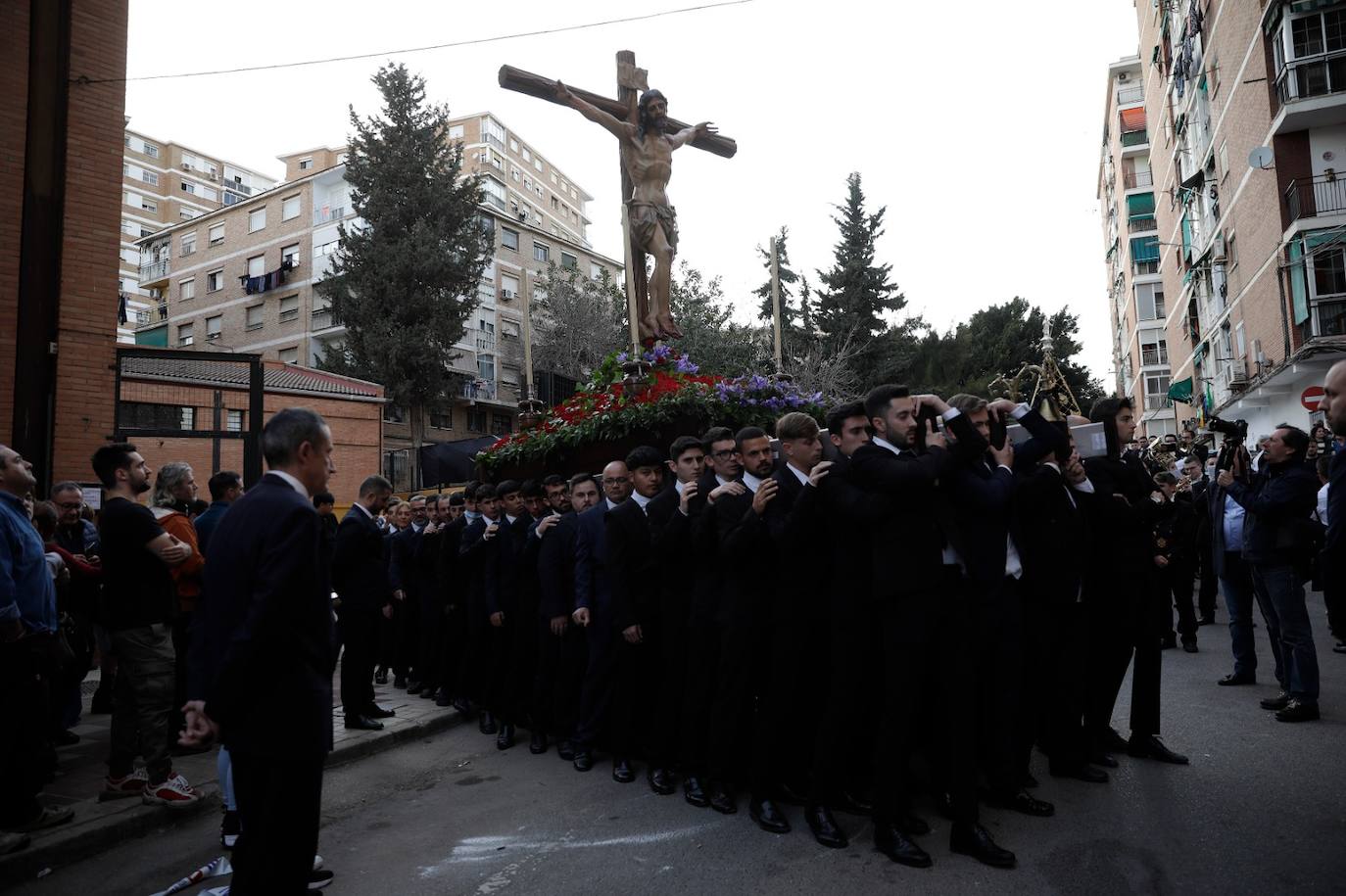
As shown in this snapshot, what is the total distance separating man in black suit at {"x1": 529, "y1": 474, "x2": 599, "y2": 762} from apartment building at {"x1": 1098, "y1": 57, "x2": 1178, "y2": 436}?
50.3 metres

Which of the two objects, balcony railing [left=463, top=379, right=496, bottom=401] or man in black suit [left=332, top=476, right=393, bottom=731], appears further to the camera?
balcony railing [left=463, top=379, right=496, bottom=401]

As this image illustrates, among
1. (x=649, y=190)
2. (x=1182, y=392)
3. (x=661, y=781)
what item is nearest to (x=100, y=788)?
(x=661, y=781)

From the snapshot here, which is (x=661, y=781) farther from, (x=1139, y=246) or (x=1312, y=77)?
(x=1139, y=246)

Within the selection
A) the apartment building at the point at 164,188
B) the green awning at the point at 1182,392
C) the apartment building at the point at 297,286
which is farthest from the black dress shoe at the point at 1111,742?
the apartment building at the point at 164,188

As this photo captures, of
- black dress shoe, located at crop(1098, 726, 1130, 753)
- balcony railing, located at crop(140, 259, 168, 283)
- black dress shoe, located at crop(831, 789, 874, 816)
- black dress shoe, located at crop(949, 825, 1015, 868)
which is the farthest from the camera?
balcony railing, located at crop(140, 259, 168, 283)

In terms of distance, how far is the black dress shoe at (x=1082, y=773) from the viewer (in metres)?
5.16

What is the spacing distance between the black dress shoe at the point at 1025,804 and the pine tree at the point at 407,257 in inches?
1277

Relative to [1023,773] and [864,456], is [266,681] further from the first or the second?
[1023,773]

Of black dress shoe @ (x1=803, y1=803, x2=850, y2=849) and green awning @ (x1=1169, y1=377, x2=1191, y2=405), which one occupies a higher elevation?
green awning @ (x1=1169, y1=377, x2=1191, y2=405)

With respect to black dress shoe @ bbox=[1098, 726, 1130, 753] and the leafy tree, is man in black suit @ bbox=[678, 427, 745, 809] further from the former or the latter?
the leafy tree

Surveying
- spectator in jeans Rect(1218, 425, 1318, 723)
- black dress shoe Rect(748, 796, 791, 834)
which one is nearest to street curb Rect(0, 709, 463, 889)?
black dress shoe Rect(748, 796, 791, 834)

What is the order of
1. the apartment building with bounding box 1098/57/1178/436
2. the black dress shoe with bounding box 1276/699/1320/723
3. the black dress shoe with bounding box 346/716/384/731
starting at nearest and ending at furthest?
the black dress shoe with bounding box 1276/699/1320/723 < the black dress shoe with bounding box 346/716/384/731 < the apartment building with bounding box 1098/57/1178/436

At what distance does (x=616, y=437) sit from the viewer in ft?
23.9

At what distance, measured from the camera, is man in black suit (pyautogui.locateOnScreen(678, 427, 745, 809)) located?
16.9ft
